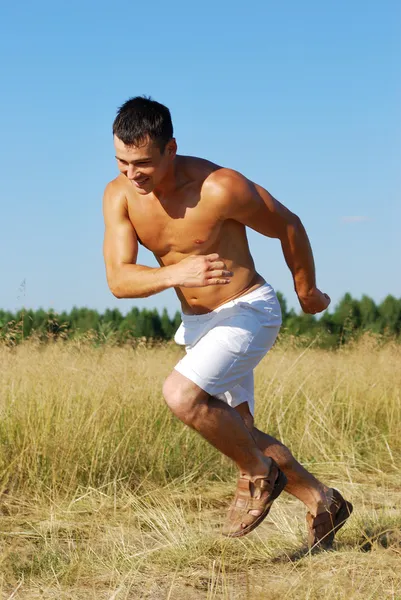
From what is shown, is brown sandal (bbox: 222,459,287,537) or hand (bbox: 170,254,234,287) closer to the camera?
hand (bbox: 170,254,234,287)

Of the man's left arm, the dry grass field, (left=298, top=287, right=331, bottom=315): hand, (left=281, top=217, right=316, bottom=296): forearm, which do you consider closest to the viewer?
the man's left arm

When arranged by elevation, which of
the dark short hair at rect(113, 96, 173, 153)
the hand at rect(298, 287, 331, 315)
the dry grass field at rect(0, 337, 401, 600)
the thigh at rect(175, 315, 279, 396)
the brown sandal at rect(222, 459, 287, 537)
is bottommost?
the dry grass field at rect(0, 337, 401, 600)

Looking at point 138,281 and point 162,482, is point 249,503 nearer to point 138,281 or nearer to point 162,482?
point 138,281

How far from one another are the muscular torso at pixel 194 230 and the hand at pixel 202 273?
14.7 inches

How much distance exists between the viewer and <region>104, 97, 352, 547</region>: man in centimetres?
358

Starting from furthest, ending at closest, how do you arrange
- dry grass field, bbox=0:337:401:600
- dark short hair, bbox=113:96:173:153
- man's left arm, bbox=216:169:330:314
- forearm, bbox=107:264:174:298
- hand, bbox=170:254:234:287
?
dry grass field, bbox=0:337:401:600 → man's left arm, bbox=216:169:330:314 → dark short hair, bbox=113:96:173:153 → forearm, bbox=107:264:174:298 → hand, bbox=170:254:234:287

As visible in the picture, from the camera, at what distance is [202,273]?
131 inches

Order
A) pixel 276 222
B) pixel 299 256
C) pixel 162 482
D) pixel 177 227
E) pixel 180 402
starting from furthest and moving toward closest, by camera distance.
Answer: pixel 162 482 < pixel 299 256 < pixel 276 222 < pixel 177 227 < pixel 180 402

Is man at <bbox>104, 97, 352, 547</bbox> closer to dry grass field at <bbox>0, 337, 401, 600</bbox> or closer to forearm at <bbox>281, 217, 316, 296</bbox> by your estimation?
forearm at <bbox>281, 217, 316, 296</bbox>

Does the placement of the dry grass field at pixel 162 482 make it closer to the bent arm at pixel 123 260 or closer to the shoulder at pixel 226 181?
the bent arm at pixel 123 260

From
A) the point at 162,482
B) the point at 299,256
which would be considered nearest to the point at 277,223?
the point at 299,256

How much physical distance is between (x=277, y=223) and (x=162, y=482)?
2793 millimetres

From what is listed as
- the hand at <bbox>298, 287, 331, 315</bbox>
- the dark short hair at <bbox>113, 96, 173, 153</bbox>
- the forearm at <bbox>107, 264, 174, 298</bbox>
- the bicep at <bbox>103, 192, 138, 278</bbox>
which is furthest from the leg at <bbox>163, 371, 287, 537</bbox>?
the dark short hair at <bbox>113, 96, 173, 153</bbox>

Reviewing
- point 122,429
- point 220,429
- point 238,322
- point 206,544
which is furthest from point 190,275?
point 122,429
